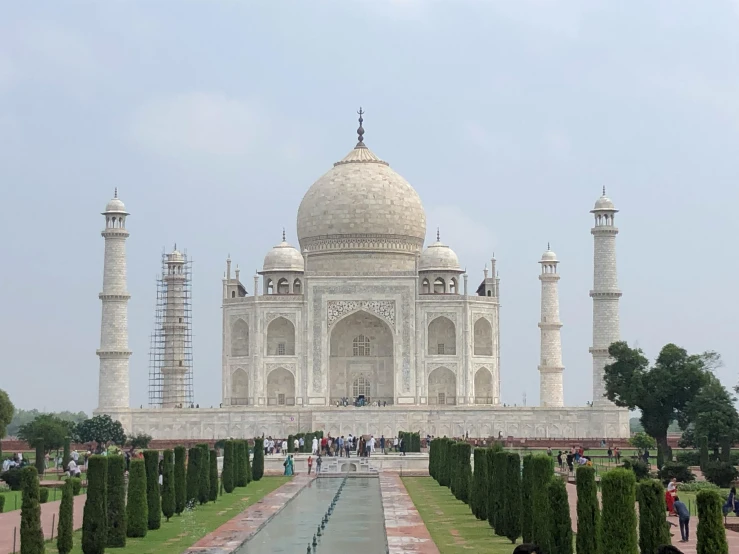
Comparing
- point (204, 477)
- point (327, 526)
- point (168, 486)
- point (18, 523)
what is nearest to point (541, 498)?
point (327, 526)

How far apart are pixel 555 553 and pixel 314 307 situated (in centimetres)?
2773

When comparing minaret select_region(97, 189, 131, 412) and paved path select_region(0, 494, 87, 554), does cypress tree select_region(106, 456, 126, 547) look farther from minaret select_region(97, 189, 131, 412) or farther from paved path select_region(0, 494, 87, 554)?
minaret select_region(97, 189, 131, 412)

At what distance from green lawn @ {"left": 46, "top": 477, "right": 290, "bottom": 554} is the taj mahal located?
1424 cm

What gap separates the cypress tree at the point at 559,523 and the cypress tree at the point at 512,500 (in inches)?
96.2

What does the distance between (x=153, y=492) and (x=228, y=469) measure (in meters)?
6.15

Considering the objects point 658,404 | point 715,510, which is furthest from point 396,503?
point 658,404

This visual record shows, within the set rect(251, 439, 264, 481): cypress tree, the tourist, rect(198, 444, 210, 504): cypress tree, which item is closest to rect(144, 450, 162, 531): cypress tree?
rect(198, 444, 210, 504): cypress tree

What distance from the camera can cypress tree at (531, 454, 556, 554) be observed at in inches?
546

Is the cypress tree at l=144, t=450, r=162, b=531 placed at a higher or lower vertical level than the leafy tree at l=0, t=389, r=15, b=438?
lower

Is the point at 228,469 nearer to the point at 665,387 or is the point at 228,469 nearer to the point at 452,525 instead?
the point at 452,525

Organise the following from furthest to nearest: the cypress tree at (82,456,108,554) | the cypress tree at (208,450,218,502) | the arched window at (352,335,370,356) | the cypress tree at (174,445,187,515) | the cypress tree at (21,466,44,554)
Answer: the arched window at (352,335,370,356), the cypress tree at (208,450,218,502), the cypress tree at (174,445,187,515), the cypress tree at (82,456,108,554), the cypress tree at (21,466,44,554)

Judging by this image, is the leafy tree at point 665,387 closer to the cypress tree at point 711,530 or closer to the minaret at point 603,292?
the minaret at point 603,292

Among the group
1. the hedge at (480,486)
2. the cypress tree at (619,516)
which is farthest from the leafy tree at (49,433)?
the cypress tree at (619,516)

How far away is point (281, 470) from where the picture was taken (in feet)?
99.8
